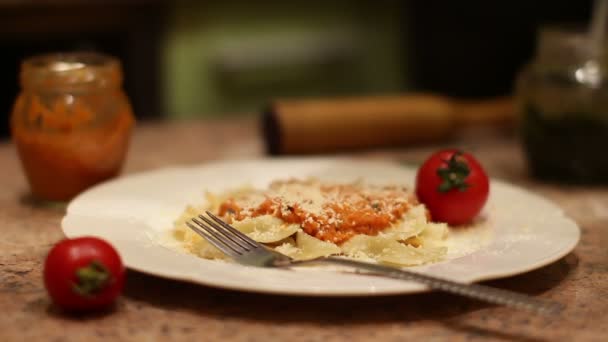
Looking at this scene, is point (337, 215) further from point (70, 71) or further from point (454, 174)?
point (70, 71)

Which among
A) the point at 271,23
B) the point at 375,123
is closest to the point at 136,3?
the point at 271,23

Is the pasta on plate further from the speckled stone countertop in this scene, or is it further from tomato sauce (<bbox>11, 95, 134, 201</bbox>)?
tomato sauce (<bbox>11, 95, 134, 201</bbox>)

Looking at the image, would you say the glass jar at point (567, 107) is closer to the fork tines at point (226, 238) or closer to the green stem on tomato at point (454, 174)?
the green stem on tomato at point (454, 174)

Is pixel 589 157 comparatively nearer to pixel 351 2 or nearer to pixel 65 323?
pixel 65 323

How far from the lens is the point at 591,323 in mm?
1348

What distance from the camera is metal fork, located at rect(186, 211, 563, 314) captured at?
48.3 inches

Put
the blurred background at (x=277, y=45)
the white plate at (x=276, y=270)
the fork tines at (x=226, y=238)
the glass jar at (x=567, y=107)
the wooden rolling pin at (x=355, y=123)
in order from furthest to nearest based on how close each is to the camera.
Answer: the blurred background at (x=277, y=45)
the wooden rolling pin at (x=355, y=123)
the glass jar at (x=567, y=107)
the fork tines at (x=226, y=238)
the white plate at (x=276, y=270)

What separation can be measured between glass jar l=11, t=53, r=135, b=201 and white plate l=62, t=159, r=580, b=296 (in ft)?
0.35

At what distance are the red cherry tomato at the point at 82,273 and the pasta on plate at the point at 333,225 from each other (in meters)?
0.26

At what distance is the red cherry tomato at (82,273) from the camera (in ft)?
4.17

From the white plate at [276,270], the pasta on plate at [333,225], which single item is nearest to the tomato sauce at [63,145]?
the white plate at [276,270]

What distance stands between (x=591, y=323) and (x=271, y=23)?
324cm

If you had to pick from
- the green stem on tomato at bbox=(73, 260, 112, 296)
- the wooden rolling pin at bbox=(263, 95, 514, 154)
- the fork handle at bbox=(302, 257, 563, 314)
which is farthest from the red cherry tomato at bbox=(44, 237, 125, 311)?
the wooden rolling pin at bbox=(263, 95, 514, 154)

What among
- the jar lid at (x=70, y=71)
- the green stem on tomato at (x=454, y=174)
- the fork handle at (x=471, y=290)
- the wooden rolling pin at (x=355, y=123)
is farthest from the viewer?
the wooden rolling pin at (x=355, y=123)
